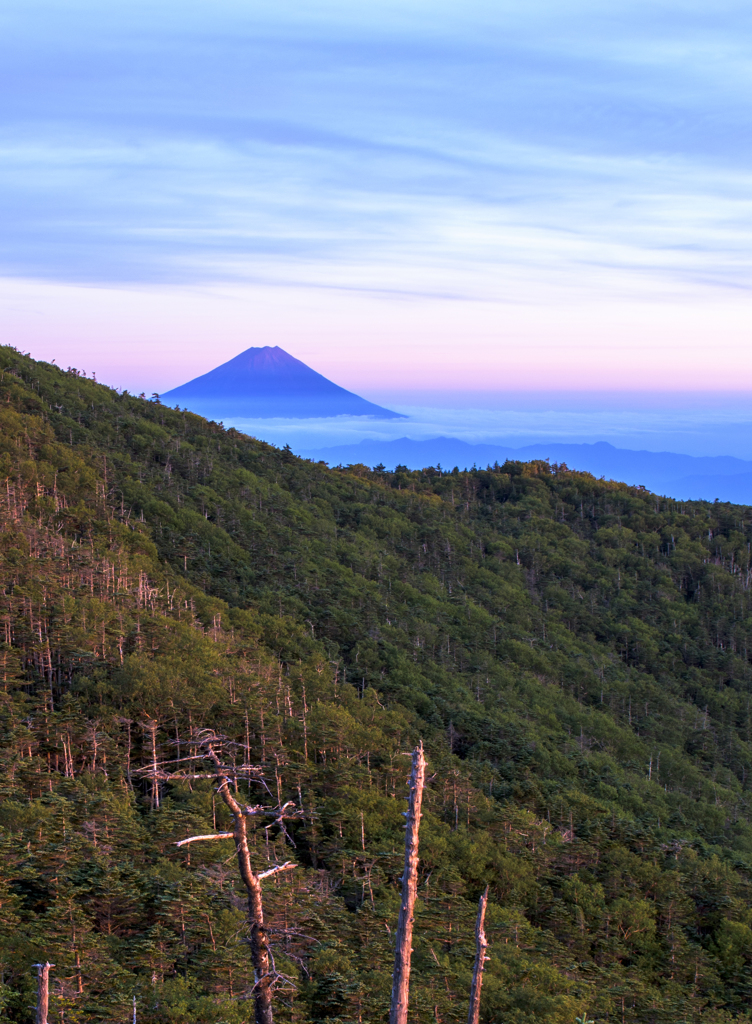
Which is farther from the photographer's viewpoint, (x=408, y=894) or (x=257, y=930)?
(x=408, y=894)

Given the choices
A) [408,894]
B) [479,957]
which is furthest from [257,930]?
[479,957]

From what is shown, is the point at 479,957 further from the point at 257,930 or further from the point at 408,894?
the point at 257,930

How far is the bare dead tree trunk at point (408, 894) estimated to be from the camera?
1034cm

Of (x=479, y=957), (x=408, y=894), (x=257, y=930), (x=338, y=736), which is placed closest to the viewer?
(x=257, y=930)

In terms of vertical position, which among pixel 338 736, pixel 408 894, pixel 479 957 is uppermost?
pixel 408 894

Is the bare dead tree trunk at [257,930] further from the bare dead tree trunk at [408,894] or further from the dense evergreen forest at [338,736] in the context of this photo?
the bare dead tree trunk at [408,894]

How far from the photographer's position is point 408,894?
10641mm

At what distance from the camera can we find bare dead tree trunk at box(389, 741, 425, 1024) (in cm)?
1034

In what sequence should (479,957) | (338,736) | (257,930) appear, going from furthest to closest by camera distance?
(338,736) < (479,957) < (257,930)

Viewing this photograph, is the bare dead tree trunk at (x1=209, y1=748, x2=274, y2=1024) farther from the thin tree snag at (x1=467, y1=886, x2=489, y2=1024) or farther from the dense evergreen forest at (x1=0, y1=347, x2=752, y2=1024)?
the thin tree snag at (x1=467, y1=886, x2=489, y2=1024)

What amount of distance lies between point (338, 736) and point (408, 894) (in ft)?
144

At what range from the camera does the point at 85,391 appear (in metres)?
150

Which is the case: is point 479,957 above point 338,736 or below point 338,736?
above

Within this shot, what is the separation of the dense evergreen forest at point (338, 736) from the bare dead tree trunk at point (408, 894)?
172cm
